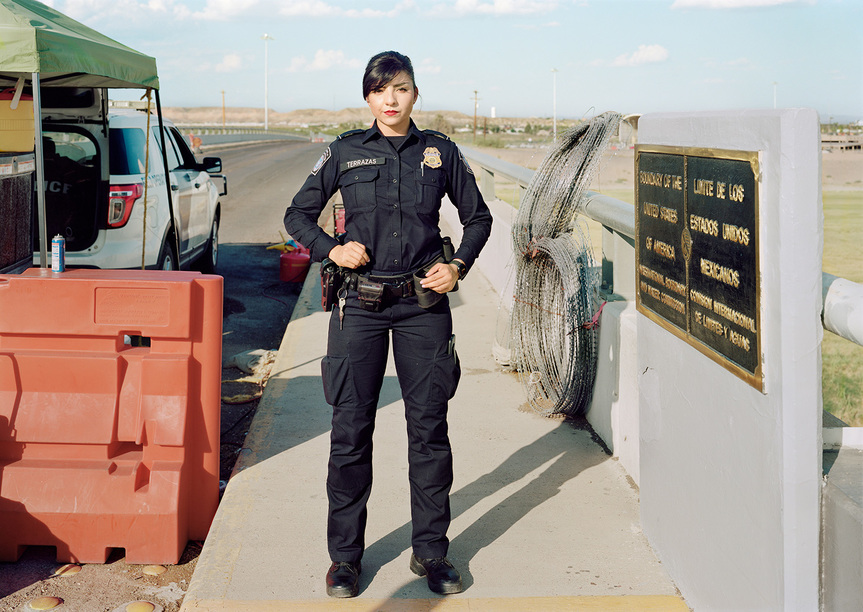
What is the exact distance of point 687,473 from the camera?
322cm

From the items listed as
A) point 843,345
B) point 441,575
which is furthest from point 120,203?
point 843,345

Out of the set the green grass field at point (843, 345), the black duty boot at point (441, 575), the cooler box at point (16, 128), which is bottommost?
the black duty boot at point (441, 575)

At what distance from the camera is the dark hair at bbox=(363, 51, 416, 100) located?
3.39 m

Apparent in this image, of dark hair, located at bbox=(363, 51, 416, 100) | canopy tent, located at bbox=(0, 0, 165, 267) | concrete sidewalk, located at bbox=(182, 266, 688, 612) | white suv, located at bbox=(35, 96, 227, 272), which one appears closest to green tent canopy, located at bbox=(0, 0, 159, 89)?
canopy tent, located at bbox=(0, 0, 165, 267)

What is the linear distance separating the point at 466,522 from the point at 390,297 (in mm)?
1239

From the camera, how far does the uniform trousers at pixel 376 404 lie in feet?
11.4

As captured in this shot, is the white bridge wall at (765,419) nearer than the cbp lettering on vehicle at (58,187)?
Yes

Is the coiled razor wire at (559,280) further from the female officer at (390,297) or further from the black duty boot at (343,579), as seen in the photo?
the black duty boot at (343,579)

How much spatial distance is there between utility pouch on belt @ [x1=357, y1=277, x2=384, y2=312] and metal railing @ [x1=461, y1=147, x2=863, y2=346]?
1.50m

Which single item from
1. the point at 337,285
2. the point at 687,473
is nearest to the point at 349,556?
the point at 337,285

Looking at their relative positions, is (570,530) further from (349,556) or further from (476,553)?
(349,556)

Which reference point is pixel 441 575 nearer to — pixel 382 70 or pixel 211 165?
pixel 382 70

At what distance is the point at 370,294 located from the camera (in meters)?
3.37

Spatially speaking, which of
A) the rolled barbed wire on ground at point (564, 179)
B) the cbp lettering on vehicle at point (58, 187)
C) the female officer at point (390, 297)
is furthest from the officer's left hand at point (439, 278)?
the cbp lettering on vehicle at point (58, 187)
